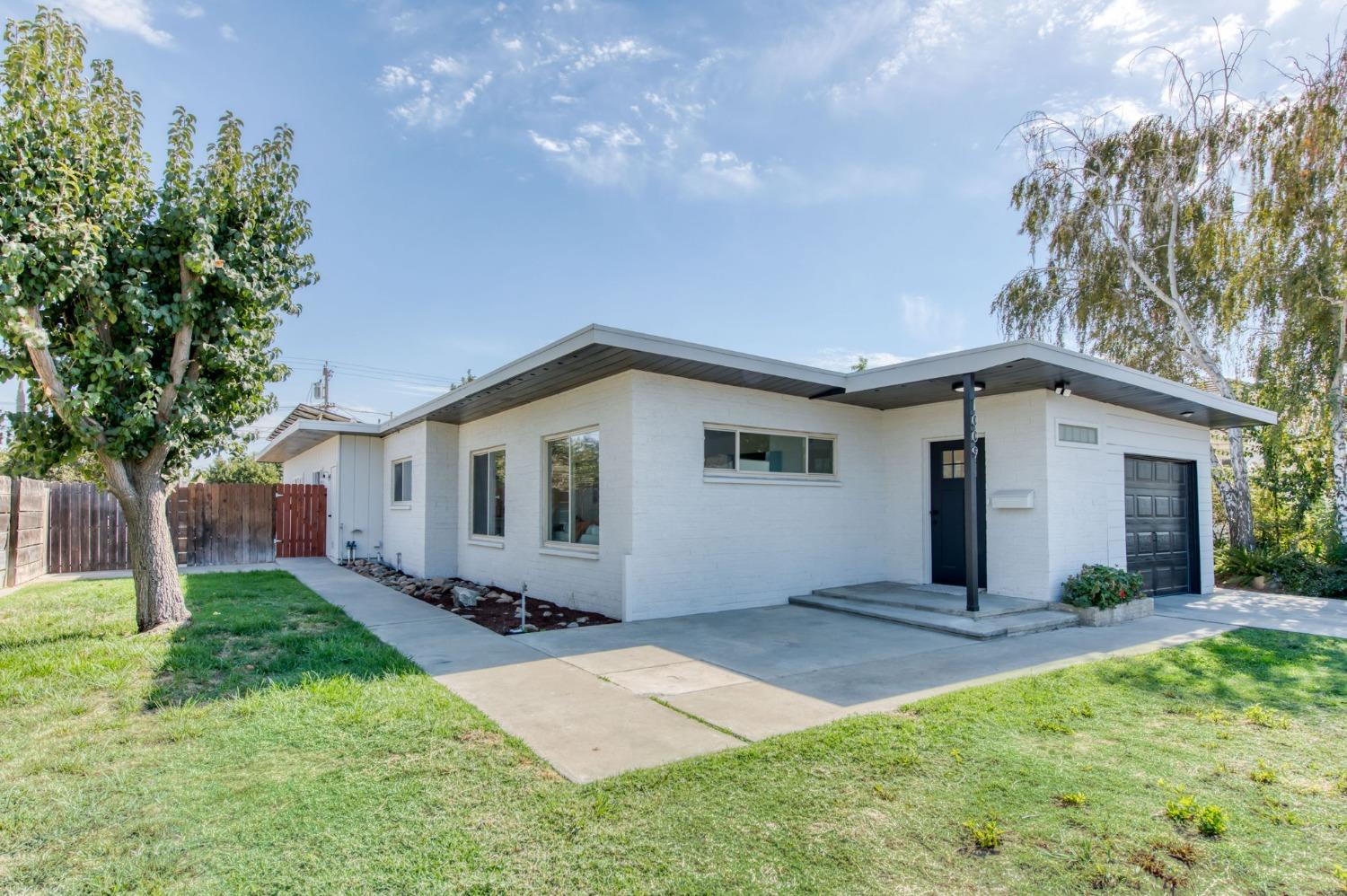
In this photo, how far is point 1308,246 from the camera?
12242 millimetres

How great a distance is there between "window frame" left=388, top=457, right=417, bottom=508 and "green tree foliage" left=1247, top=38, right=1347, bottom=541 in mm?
16261

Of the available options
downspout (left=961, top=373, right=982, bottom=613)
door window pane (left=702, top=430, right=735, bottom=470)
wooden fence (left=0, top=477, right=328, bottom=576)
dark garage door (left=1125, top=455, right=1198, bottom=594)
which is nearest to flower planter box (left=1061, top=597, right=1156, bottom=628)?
downspout (left=961, top=373, right=982, bottom=613)

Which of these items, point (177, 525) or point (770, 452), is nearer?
point (770, 452)

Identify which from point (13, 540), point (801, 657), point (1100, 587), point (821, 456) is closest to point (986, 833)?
point (801, 657)

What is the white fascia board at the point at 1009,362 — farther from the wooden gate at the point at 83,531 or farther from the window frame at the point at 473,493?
the wooden gate at the point at 83,531

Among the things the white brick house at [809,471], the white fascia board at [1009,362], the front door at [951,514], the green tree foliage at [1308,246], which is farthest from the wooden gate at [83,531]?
the green tree foliage at [1308,246]

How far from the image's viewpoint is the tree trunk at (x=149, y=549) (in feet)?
22.2

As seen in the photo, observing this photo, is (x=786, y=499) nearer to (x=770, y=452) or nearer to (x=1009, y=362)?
(x=770, y=452)

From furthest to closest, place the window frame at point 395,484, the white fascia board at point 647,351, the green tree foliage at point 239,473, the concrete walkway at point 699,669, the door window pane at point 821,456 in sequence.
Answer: the green tree foliage at point 239,473, the window frame at point 395,484, the door window pane at point 821,456, the white fascia board at point 647,351, the concrete walkway at point 699,669

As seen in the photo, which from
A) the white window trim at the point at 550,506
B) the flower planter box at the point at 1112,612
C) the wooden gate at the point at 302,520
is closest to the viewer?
the flower planter box at the point at 1112,612

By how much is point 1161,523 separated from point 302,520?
17257 millimetres

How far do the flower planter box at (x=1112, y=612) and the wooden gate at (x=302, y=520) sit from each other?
15.3 m

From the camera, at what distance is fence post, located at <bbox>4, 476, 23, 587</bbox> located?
10.6 metres

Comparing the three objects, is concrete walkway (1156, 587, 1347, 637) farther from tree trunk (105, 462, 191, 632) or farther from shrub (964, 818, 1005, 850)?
tree trunk (105, 462, 191, 632)
